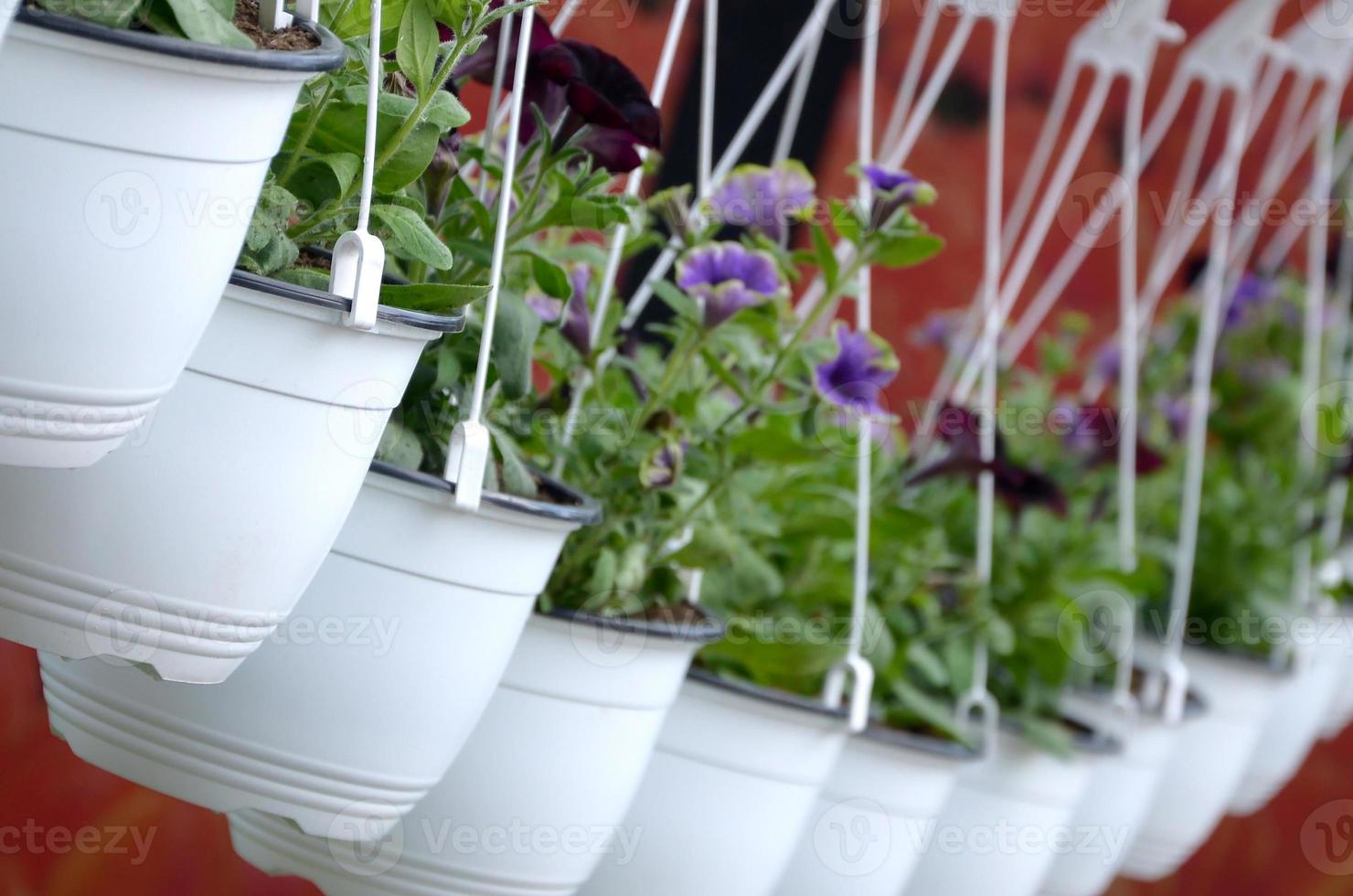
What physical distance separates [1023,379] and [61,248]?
1365 millimetres

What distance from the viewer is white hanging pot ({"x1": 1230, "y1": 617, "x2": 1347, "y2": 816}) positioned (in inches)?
59.7

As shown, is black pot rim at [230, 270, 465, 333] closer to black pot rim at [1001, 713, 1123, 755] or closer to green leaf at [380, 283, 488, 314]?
green leaf at [380, 283, 488, 314]

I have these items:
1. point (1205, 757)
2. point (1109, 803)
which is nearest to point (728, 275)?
point (1109, 803)

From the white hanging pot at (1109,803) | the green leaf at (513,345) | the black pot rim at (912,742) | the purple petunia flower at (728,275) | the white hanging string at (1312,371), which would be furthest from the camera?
the white hanging string at (1312,371)

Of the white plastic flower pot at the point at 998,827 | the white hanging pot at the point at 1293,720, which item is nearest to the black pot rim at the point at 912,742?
the white plastic flower pot at the point at 998,827

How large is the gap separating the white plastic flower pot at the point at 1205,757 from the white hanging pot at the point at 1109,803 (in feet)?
0.46

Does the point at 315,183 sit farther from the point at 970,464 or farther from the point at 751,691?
the point at 970,464

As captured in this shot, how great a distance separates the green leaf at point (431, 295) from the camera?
54cm

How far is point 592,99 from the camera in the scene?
2.06 feet

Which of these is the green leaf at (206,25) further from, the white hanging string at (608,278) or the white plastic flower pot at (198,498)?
the white hanging string at (608,278)

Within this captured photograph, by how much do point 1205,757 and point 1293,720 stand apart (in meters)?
0.31

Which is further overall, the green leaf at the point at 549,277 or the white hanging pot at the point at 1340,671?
the white hanging pot at the point at 1340,671

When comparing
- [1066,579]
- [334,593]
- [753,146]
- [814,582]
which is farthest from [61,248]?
[753,146]

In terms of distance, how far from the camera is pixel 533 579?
0.59 meters
